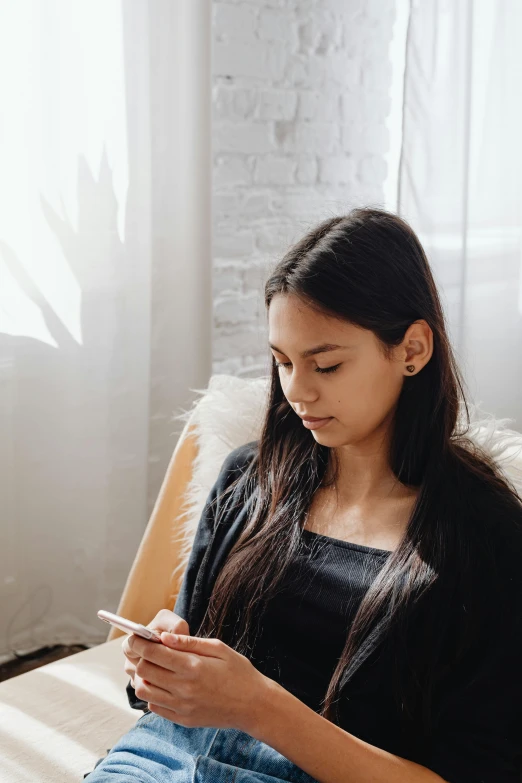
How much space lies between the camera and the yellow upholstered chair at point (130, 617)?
54.4 inches

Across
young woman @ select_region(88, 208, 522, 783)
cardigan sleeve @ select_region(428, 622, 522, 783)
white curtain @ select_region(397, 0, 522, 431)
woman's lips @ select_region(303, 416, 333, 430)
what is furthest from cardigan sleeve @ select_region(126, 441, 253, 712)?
white curtain @ select_region(397, 0, 522, 431)

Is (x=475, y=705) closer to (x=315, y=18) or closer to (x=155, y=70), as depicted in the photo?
(x=155, y=70)

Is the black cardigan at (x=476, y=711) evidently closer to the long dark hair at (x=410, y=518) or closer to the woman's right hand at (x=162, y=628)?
the long dark hair at (x=410, y=518)

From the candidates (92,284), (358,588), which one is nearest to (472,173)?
(92,284)

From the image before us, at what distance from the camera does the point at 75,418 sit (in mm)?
2379

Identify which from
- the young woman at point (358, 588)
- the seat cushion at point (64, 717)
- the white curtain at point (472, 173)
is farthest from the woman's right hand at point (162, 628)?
the white curtain at point (472, 173)

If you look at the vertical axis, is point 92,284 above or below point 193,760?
above

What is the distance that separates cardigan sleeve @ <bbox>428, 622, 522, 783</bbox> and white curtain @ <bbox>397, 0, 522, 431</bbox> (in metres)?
1.32

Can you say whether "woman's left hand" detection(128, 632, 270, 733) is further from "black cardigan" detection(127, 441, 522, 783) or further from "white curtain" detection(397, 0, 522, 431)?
"white curtain" detection(397, 0, 522, 431)

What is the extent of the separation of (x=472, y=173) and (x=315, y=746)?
5.42ft

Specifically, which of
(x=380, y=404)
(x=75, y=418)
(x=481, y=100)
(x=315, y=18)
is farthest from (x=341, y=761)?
(x=315, y=18)

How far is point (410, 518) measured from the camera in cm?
119

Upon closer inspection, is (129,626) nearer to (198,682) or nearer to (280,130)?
(198,682)

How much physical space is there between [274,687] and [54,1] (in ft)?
5.71
